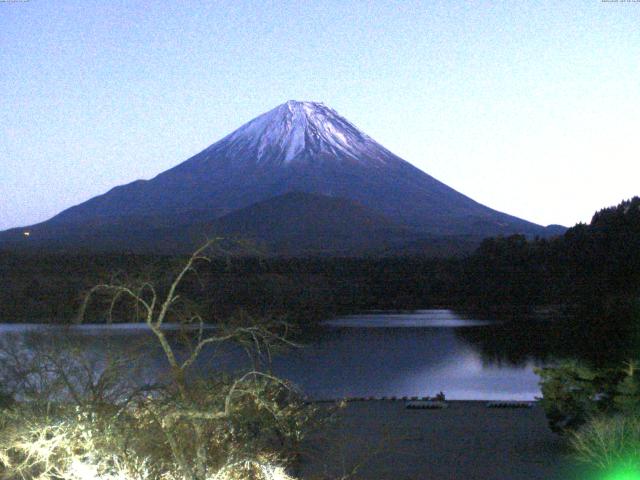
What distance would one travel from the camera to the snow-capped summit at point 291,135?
89812 millimetres

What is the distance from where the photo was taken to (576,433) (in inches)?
366

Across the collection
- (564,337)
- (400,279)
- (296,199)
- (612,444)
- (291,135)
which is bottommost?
(564,337)

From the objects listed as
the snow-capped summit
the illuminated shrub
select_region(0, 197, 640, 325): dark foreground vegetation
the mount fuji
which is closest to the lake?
select_region(0, 197, 640, 325): dark foreground vegetation

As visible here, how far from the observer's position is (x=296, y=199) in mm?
80750

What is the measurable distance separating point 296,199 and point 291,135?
12867 mm

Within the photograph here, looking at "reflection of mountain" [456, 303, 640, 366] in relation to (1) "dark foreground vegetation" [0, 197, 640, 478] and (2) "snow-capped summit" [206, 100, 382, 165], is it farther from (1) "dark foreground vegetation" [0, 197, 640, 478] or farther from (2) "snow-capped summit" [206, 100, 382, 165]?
(2) "snow-capped summit" [206, 100, 382, 165]

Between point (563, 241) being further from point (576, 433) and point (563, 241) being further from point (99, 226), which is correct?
point (99, 226)

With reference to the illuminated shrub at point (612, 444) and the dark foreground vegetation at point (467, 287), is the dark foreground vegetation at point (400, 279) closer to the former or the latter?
the dark foreground vegetation at point (467, 287)

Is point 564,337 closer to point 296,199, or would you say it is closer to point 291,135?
point 296,199

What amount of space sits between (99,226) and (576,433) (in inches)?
2847

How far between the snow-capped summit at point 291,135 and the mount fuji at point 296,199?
0.35 feet

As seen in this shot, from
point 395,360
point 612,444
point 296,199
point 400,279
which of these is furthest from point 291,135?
point 612,444

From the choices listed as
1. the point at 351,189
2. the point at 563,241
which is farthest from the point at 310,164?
the point at 563,241

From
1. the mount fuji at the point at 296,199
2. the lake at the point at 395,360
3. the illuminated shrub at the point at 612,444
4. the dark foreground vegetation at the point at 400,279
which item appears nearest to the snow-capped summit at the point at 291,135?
the mount fuji at the point at 296,199
